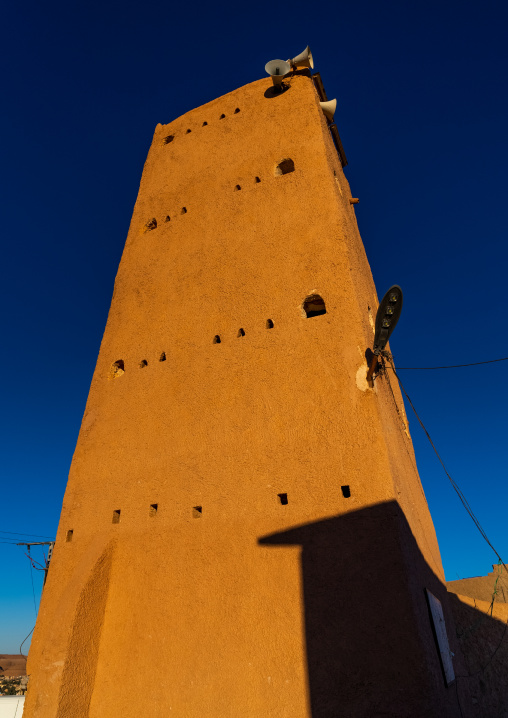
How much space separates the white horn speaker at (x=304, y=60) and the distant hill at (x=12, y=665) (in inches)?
1571

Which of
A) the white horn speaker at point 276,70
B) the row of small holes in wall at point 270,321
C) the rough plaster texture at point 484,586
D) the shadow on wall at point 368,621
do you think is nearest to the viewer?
the shadow on wall at point 368,621

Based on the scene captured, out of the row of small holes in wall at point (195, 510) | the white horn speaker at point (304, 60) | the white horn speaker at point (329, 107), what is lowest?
the row of small holes in wall at point (195, 510)

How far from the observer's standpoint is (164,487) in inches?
287

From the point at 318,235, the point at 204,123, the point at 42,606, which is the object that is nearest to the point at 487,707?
the point at 42,606

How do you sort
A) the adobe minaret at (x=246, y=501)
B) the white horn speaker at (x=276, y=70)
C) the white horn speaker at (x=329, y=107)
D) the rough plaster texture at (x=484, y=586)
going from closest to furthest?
the adobe minaret at (x=246, y=501)
the white horn speaker at (x=276, y=70)
the white horn speaker at (x=329, y=107)
the rough plaster texture at (x=484, y=586)

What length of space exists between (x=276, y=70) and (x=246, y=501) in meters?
9.50

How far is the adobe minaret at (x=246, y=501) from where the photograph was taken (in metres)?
5.42

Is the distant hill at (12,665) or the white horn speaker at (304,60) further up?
the white horn speaker at (304,60)

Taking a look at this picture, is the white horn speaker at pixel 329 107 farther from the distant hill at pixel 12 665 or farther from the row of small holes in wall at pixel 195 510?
the distant hill at pixel 12 665

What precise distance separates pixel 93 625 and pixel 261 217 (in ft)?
23.3

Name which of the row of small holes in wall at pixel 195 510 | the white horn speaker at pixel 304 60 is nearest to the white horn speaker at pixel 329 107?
the white horn speaker at pixel 304 60

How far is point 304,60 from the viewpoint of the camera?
441 inches

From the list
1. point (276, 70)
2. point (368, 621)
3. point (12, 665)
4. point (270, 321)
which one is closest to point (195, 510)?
point (368, 621)

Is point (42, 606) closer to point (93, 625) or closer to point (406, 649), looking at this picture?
point (93, 625)
